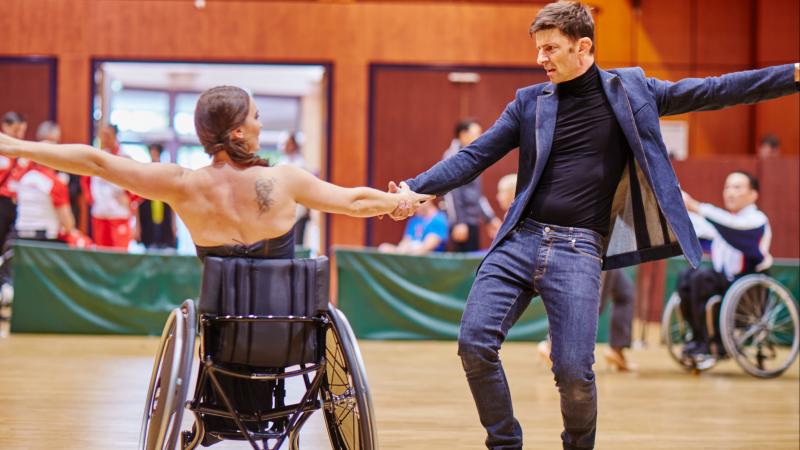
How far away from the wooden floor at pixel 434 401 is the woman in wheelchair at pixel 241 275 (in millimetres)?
972

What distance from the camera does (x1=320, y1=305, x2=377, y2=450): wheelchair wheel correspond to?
92.6 inches

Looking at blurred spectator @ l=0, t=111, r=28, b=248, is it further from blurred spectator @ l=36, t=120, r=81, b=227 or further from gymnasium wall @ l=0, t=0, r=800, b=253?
gymnasium wall @ l=0, t=0, r=800, b=253

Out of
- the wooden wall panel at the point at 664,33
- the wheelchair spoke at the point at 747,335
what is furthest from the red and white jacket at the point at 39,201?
the wooden wall panel at the point at 664,33

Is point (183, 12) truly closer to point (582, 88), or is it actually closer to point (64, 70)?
point (64, 70)

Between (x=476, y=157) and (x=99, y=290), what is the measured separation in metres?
4.42

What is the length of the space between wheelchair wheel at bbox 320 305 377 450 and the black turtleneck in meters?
0.68

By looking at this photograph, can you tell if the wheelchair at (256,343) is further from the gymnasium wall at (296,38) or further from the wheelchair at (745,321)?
the gymnasium wall at (296,38)

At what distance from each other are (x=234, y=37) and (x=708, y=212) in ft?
17.4

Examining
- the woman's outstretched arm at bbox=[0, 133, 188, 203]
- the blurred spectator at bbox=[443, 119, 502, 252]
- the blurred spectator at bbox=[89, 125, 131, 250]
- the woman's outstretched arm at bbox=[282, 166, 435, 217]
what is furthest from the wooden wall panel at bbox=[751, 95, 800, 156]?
the woman's outstretched arm at bbox=[0, 133, 188, 203]

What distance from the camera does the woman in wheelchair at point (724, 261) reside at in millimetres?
5719

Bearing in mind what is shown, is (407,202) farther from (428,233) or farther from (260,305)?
(428,233)

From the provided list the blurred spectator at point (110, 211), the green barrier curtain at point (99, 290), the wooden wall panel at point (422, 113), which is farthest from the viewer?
the wooden wall panel at point (422, 113)

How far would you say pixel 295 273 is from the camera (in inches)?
96.2

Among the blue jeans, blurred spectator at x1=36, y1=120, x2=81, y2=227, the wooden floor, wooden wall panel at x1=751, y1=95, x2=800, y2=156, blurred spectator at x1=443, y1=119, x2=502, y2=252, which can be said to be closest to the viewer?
the blue jeans
